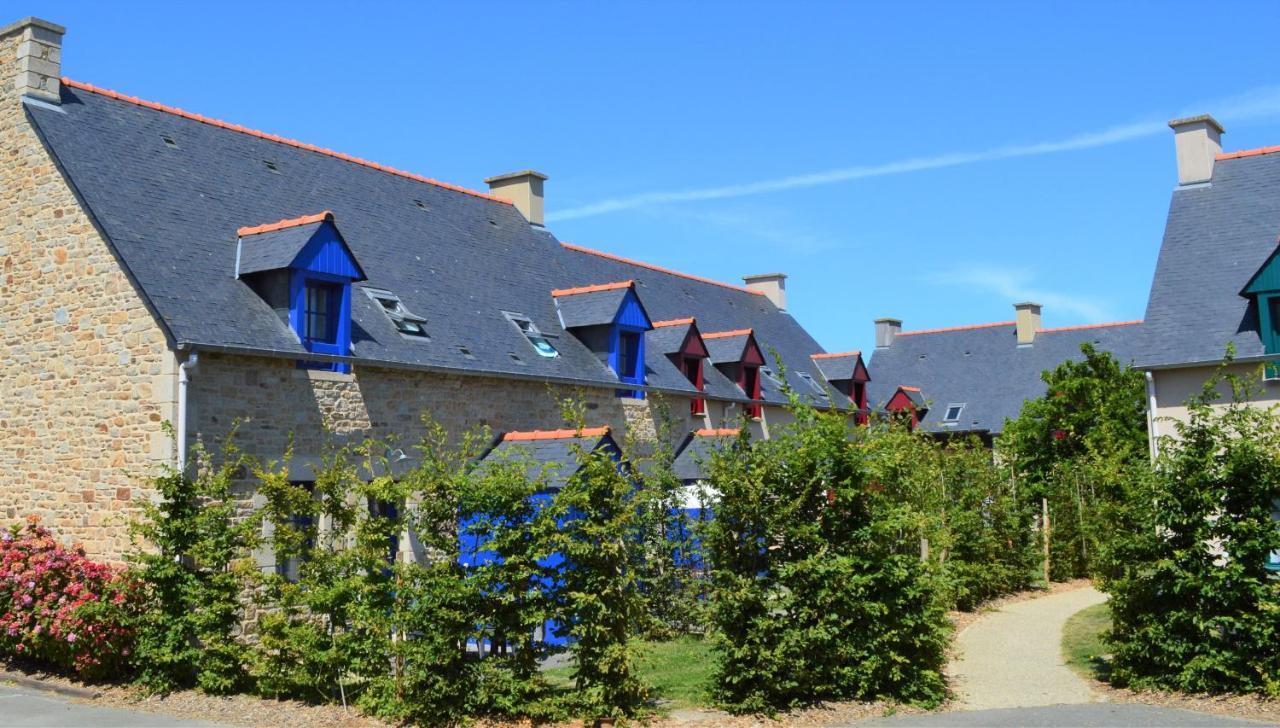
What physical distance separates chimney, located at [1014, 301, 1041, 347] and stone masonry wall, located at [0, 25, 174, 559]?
32.5 m

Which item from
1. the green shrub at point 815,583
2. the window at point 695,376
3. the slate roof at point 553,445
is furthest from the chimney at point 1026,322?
the green shrub at point 815,583

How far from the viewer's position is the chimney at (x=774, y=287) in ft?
116

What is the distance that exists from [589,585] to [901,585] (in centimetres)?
308

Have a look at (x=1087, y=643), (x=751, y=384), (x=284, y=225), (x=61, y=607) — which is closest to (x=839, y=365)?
(x=751, y=384)

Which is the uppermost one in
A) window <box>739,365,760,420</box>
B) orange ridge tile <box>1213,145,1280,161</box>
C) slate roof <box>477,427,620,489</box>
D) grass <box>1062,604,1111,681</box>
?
orange ridge tile <box>1213,145,1280,161</box>

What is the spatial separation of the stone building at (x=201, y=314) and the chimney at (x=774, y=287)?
15.2 metres

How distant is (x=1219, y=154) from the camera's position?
2322cm

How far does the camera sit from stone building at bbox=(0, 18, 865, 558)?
543 inches

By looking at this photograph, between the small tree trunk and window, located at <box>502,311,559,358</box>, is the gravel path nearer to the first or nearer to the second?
the small tree trunk

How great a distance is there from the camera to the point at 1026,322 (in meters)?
39.1

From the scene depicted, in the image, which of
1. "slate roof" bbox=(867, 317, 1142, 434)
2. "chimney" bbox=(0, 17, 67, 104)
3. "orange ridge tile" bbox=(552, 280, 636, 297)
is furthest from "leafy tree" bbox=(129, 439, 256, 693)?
"slate roof" bbox=(867, 317, 1142, 434)

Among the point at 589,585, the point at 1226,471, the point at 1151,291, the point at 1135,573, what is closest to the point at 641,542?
the point at 589,585

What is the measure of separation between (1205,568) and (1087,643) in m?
3.74

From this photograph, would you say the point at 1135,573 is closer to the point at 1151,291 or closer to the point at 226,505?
the point at 226,505
